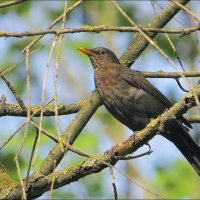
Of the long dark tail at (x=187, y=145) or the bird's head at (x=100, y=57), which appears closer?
the long dark tail at (x=187, y=145)

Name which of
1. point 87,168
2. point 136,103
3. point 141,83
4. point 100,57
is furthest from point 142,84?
point 87,168

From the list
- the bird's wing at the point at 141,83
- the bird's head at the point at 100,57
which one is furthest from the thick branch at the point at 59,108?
the bird's head at the point at 100,57

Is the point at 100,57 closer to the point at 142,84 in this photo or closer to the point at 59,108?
the point at 142,84

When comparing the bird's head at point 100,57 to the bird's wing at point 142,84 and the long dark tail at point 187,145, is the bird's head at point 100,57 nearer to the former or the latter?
the bird's wing at point 142,84

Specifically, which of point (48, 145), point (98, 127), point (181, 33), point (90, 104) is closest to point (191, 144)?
point (90, 104)

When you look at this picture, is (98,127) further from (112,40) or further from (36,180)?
(36,180)

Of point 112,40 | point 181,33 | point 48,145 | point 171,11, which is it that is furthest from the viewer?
point 112,40
